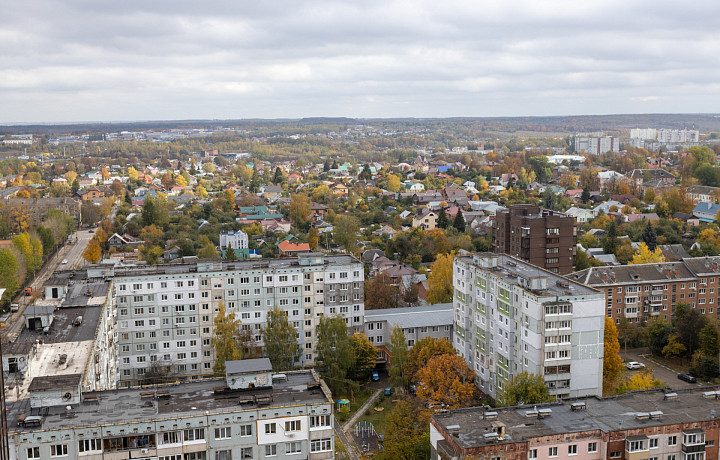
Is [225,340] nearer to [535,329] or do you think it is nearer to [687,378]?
[535,329]

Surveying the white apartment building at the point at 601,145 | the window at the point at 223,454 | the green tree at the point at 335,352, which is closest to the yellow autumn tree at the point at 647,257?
the green tree at the point at 335,352

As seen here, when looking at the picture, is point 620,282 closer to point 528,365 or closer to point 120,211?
point 528,365

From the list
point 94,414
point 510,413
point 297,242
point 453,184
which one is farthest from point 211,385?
point 453,184

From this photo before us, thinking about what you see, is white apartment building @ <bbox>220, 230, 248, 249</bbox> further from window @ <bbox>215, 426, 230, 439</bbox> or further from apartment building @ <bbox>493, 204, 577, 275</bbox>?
window @ <bbox>215, 426, 230, 439</bbox>

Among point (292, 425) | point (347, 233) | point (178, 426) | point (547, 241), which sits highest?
point (547, 241)

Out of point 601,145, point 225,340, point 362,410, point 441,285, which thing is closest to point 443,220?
point 441,285
